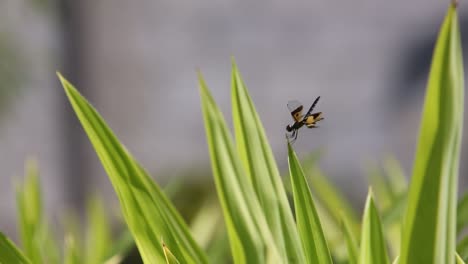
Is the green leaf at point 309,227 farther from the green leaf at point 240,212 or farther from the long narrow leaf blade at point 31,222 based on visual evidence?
the long narrow leaf blade at point 31,222

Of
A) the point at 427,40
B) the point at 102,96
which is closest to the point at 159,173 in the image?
the point at 102,96

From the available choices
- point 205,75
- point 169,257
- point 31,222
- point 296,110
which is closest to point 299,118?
point 296,110

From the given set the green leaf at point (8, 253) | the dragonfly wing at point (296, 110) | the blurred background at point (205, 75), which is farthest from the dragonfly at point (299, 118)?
the blurred background at point (205, 75)

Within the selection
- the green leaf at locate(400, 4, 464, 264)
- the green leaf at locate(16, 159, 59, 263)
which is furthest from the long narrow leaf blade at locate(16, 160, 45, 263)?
the green leaf at locate(400, 4, 464, 264)

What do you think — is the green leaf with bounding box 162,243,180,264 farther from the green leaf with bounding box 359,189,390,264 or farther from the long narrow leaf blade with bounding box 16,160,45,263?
the long narrow leaf blade with bounding box 16,160,45,263

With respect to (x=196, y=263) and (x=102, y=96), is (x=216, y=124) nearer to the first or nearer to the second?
(x=196, y=263)

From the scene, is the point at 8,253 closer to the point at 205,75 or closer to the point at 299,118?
the point at 299,118
